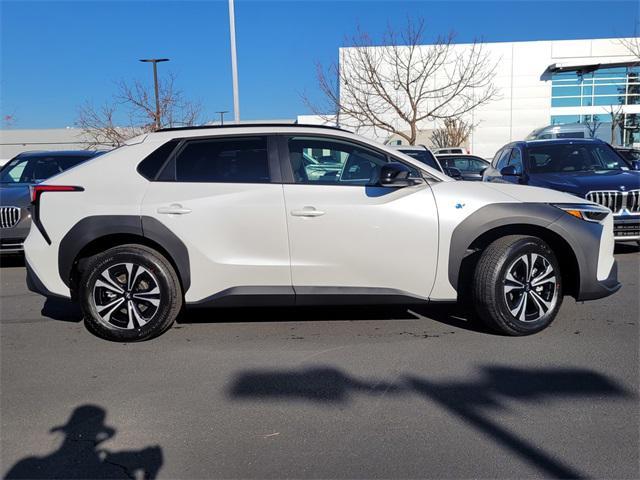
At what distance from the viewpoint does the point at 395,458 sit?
2721 millimetres

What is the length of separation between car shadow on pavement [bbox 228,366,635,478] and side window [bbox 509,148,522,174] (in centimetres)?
520

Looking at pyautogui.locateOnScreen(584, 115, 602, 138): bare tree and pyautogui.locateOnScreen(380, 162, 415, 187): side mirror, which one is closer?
pyautogui.locateOnScreen(380, 162, 415, 187): side mirror

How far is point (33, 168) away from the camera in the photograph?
8.83 meters

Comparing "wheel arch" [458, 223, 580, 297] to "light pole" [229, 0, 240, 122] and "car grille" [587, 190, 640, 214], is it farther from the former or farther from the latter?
"light pole" [229, 0, 240, 122]

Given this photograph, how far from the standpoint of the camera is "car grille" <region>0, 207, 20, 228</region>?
23.6ft

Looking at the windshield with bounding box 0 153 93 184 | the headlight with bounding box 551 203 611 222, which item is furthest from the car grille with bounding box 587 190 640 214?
the windshield with bounding box 0 153 93 184

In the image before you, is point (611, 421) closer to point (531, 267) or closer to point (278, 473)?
point (531, 267)

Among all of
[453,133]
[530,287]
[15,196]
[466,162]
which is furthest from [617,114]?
[15,196]

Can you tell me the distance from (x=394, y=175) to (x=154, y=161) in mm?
2046

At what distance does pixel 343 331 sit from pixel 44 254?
8.69ft

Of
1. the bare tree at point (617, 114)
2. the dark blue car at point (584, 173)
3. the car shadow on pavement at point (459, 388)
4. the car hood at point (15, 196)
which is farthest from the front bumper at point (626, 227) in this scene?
the bare tree at point (617, 114)

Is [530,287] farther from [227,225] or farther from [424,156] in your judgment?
[424,156]

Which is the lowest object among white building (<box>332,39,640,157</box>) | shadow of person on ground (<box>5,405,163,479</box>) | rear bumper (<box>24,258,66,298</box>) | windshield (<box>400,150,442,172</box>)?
shadow of person on ground (<box>5,405,163,479</box>)

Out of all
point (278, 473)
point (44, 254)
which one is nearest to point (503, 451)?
point (278, 473)
